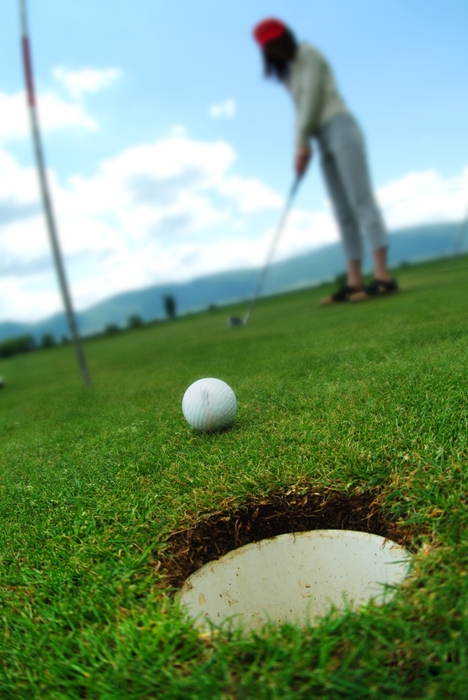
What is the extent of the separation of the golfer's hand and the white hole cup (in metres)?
5.10

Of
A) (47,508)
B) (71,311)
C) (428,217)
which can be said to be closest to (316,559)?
(47,508)

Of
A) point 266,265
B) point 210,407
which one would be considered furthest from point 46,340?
point 210,407

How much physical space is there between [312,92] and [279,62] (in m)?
0.71

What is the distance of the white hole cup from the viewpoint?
6.08 ft

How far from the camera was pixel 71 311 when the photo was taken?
4.51 m

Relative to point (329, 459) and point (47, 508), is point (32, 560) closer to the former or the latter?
point (47, 508)

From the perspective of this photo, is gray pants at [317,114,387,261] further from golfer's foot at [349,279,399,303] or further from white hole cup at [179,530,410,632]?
white hole cup at [179,530,410,632]

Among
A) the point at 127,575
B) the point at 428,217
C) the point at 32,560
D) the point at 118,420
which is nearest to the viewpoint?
the point at 127,575

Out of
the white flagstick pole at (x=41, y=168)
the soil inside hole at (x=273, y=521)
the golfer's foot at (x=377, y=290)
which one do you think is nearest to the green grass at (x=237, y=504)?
the soil inside hole at (x=273, y=521)

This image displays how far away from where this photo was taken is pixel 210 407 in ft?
→ 8.23

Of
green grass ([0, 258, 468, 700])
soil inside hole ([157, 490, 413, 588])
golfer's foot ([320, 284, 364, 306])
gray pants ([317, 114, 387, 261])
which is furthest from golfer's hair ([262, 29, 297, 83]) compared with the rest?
soil inside hole ([157, 490, 413, 588])

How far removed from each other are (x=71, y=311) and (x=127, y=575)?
10.6ft

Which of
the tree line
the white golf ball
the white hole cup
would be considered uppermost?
the tree line

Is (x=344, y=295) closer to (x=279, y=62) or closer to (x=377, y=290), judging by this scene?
(x=377, y=290)
